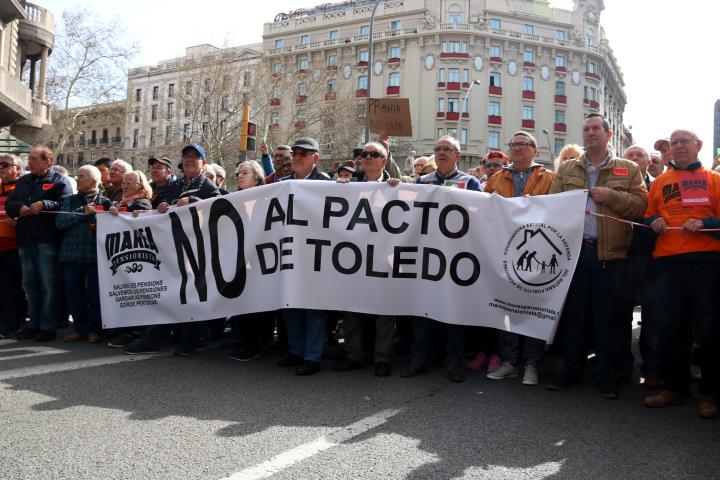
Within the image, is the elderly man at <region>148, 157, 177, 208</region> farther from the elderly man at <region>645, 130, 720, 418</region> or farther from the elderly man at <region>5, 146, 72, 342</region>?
the elderly man at <region>645, 130, 720, 418</region>

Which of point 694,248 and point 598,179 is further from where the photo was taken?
point 598,179

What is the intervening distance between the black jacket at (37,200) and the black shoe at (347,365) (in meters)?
3.76

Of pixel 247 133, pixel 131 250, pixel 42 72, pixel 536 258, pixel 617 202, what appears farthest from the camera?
pixel 42 72

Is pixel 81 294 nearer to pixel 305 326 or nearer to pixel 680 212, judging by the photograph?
pixel 305 326

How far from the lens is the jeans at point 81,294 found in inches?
273

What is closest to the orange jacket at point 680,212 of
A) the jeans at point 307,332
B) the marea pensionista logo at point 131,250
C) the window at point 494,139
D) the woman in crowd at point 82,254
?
the jeans at point 307,332

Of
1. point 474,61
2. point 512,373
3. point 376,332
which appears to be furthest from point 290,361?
point 474,61

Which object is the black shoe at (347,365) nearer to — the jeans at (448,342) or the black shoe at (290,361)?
the black shoe at (290,361)

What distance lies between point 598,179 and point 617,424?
6.44 feet

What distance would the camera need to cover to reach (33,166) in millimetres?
7207

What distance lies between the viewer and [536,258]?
5.21 metres

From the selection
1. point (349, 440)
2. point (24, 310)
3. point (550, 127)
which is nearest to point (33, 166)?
point (24, 310)

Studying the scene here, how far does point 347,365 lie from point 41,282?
12.7 feet

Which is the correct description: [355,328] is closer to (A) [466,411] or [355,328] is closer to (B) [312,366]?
(B) [312,366]
